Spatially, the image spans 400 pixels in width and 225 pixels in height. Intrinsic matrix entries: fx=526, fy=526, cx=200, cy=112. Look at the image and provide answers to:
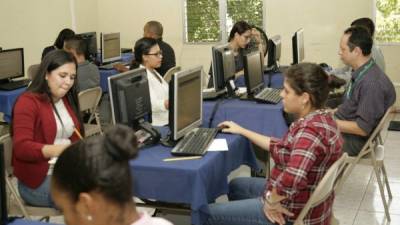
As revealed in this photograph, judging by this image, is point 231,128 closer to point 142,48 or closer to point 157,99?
point 157,99

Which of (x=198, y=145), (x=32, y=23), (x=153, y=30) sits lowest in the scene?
(x=198, y=145)

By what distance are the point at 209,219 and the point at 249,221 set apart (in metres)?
0.19

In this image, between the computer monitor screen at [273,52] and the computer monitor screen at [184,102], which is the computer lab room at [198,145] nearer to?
the computer monitor screen at [184,102]

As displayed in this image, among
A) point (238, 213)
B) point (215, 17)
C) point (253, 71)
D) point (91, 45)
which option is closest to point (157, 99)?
point (253, 71)

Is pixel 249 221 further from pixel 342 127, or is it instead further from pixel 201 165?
pixel 342 127

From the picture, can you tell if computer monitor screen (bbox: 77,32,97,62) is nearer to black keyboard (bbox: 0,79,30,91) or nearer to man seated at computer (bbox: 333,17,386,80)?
black keyboard (bbox: 0,79,30,91)

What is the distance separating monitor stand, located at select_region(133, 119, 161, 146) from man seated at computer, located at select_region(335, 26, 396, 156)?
1328mm

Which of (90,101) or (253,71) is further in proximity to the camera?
(90,101)

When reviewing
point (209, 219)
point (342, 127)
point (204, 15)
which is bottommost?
point (209, 219)

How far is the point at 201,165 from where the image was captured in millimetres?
2492

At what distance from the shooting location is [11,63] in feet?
18.0

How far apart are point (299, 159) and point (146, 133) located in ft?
3.22

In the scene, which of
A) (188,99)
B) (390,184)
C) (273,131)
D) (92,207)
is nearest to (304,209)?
(188,99)

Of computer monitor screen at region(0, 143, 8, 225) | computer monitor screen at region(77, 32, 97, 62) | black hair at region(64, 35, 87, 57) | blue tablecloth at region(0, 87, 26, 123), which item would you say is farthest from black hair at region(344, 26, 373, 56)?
computer monitor screen at region(77, 32, 97, 62)
